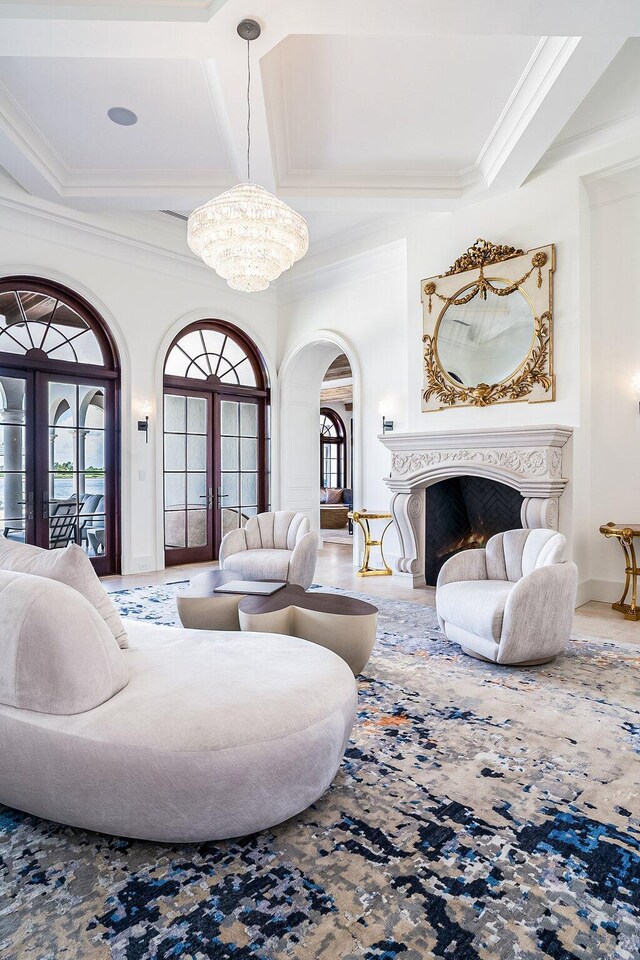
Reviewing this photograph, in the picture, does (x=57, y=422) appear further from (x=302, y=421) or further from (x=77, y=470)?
(x=302, y=421)

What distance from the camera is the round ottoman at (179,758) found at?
1555mm

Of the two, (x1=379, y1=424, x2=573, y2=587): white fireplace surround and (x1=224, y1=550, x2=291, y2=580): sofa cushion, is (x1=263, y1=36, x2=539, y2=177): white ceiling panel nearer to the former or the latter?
(x1=379, y1=424, x2=573, y2=587): white fireplace surround

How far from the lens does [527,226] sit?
506cm

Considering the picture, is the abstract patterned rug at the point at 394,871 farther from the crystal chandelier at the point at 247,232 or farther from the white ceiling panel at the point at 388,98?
the white ceiling panel at the point at 388,98

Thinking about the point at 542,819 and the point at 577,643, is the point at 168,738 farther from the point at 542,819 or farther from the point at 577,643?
the point at 577,643

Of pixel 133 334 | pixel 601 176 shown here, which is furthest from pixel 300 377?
pixel 601 176

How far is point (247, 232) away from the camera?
11.8 ft

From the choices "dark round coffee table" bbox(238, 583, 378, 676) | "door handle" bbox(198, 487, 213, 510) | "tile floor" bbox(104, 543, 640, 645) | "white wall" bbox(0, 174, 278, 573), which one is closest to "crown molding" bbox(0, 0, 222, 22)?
"white wall" bbox(0, 174, 278, 573)

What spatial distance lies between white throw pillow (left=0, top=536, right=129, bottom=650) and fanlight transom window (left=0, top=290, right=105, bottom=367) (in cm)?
429

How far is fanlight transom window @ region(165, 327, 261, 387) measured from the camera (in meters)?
7.13

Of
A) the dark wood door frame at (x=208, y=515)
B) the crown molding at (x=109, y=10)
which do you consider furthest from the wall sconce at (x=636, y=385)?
the dark wood door frame at (x=208, y=515)

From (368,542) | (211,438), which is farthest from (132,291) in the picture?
(368,542)

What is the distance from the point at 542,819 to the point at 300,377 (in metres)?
6.93

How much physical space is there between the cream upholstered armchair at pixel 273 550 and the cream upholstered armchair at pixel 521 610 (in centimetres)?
135
